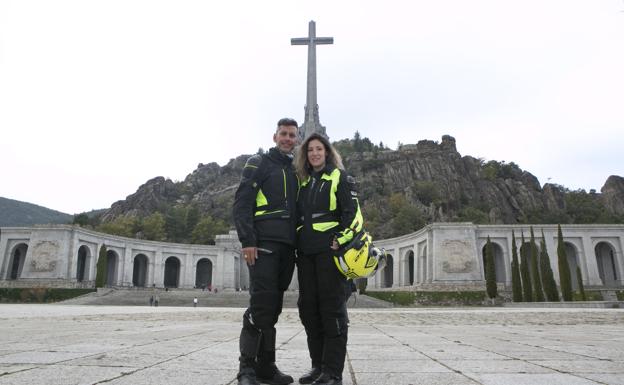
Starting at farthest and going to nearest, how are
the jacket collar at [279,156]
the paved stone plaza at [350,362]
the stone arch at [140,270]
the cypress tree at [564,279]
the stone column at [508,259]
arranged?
the stone arch at [140,270] → the stone column at [508,259] → the cypress tree at [564,279] → the jacket collar at [279,156] → the paved stone plaza at [350,362]

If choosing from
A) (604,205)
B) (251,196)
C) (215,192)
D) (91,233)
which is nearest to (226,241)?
(91,233)

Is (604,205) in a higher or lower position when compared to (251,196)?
higher

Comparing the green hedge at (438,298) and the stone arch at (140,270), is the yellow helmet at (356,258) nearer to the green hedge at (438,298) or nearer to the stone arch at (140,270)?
the green hedge at (438,298)

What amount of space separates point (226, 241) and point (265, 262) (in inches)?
2076

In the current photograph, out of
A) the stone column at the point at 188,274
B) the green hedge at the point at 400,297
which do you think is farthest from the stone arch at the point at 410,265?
the stone column at the point at 188,274

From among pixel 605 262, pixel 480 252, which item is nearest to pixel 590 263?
pixel 605 262

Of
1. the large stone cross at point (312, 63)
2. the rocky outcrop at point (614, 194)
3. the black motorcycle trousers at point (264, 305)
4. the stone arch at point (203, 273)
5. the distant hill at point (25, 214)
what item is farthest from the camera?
the distant hill at point (25, 214)

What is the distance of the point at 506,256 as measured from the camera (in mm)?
44094

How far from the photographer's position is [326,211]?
3.84 meters

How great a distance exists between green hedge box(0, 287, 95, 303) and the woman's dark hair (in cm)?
3869

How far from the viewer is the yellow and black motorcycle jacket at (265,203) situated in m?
3.75

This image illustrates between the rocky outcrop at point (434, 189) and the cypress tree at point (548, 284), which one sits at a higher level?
the rocky outcrop at point (434, 189)

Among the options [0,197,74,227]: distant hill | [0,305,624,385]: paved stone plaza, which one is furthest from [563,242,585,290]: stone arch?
[0,197,74,227]: distant hill

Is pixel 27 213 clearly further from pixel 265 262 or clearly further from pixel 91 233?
pixel 265 262
